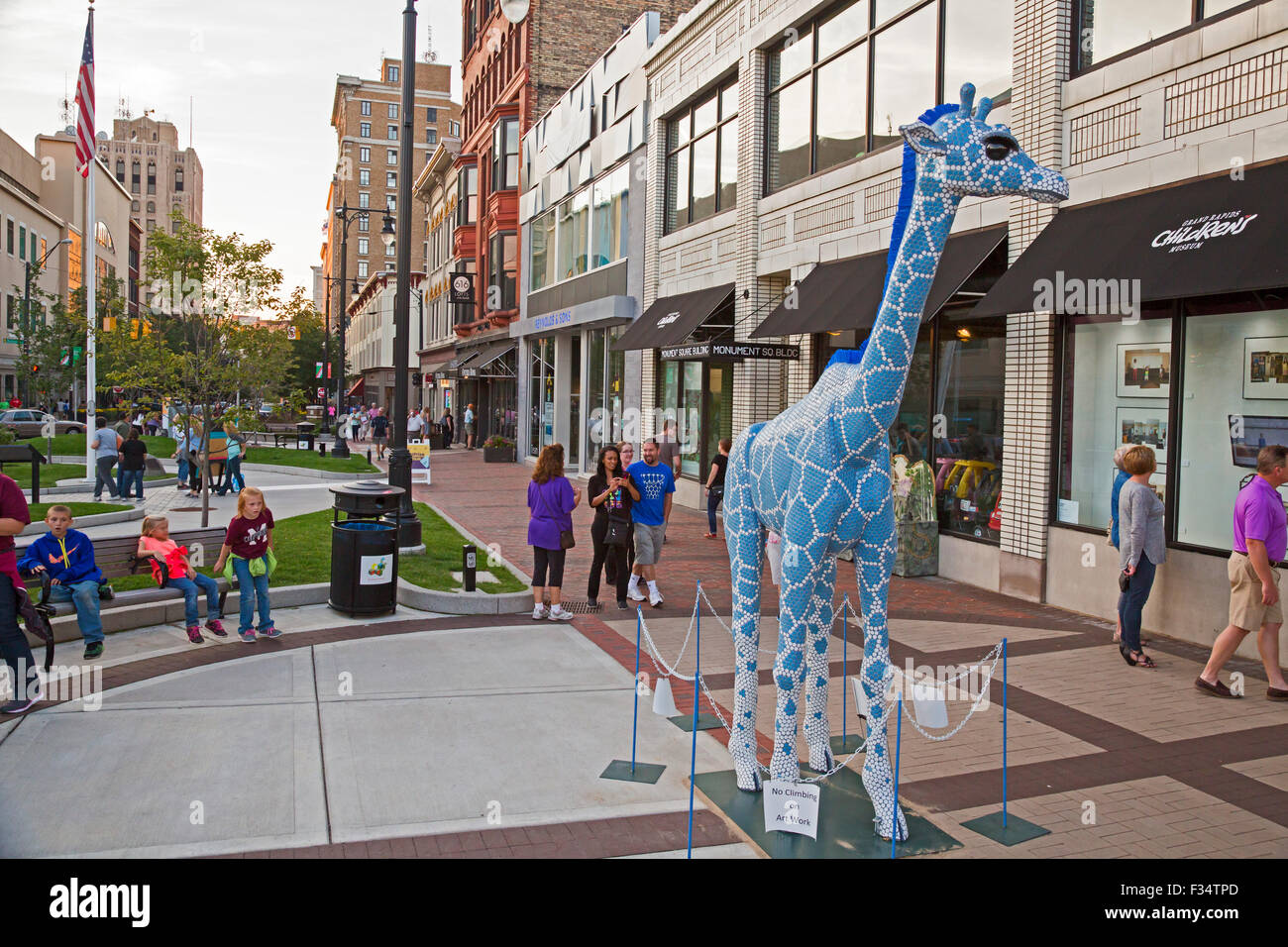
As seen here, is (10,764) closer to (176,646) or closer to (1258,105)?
(176,646)

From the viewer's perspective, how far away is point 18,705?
7.31 metres

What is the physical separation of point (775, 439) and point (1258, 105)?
22.3ft

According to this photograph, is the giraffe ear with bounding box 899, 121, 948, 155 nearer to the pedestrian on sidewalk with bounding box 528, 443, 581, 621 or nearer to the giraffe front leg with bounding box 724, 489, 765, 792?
the giraffe front leg with bounding box 724, 489, 765, 792

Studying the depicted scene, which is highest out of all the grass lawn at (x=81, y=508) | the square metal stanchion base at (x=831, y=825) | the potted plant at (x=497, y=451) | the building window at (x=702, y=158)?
the building window at (x=702, y=158)

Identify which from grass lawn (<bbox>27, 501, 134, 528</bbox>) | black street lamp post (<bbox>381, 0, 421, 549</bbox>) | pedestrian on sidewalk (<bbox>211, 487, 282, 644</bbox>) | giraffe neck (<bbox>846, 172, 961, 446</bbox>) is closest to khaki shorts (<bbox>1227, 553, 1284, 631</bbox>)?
giraffe neck (<bbox>846, 172, 961, 446</bbox>)

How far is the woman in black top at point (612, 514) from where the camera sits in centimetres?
1173

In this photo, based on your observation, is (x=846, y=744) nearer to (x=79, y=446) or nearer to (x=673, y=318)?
(x=673, y=318)

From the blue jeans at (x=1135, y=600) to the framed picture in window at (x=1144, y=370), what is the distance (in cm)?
252

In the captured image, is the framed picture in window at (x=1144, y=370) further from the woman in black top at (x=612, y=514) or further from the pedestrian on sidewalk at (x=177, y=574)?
the pedestrian on sidewalk at (x=177, y=574)

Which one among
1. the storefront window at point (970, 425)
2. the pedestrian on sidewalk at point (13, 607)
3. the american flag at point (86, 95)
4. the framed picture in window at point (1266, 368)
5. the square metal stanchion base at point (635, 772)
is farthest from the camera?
the american flag at point (86, 95)

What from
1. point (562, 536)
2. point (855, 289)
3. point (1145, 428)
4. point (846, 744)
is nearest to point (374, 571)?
point (562, 536)

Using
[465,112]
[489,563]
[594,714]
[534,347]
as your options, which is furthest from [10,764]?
[465,112]

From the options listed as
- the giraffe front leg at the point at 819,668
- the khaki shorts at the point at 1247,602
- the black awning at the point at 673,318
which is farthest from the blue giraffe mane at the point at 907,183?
the black awning at the point at 673,318

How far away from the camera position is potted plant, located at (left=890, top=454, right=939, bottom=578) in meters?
13.9
